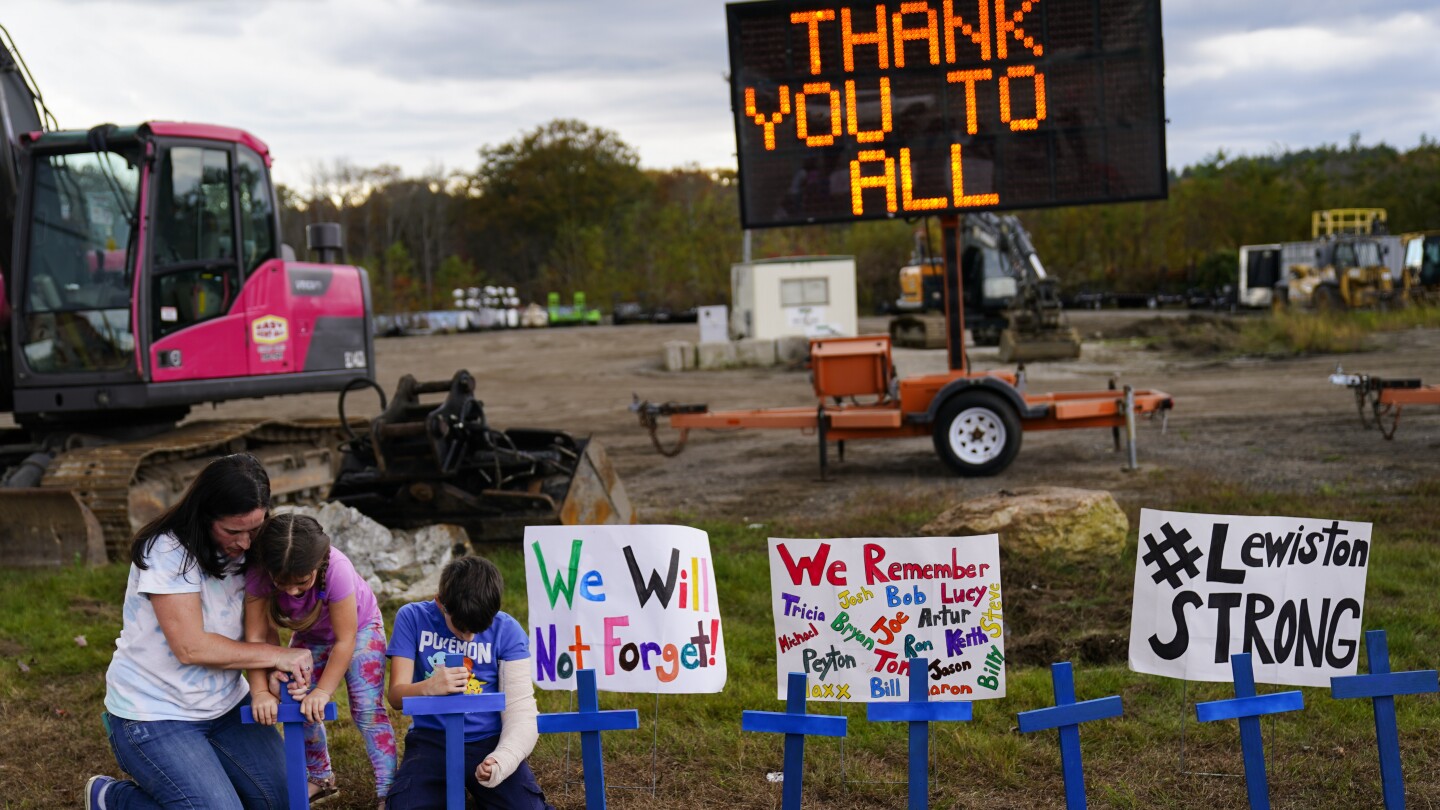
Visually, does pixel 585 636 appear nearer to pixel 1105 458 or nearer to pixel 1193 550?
pixel 1193 550

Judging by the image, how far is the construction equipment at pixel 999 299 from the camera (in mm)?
25625

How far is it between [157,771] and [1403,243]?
39845 mm

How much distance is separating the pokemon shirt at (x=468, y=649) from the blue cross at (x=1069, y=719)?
1.63 metres

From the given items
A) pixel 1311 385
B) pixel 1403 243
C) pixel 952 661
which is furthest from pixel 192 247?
pixel 1403 243

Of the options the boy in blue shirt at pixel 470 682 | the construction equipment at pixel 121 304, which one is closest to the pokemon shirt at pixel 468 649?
the boy in blue shirt at pixel 470 682

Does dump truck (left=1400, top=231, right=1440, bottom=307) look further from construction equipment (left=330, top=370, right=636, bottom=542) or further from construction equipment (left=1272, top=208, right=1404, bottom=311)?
construction equipment (left=330, top=370, right=636, bottom=542)

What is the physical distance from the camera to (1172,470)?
12148mm

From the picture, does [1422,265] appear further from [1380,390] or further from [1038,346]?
[1380,390]

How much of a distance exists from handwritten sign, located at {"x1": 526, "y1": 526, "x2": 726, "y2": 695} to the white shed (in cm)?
2576

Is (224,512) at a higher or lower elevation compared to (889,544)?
higher

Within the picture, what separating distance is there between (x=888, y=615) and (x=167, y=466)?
743 cm

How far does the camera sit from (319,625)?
14.9 feet

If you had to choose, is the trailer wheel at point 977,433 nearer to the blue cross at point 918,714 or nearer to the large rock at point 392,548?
the large rock at point 392,548

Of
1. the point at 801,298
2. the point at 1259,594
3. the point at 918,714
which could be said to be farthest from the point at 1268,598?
the point at 801,298
